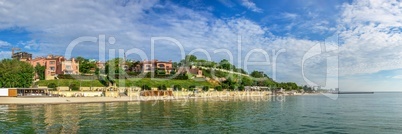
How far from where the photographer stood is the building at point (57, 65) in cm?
8519

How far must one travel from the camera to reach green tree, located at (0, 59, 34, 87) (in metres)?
68.9

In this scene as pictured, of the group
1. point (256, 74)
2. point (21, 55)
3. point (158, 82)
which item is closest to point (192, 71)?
point (158, 82)

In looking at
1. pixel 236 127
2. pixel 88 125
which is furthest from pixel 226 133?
pixel 88 125

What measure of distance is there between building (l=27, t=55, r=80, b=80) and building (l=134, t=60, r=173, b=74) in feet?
82.3

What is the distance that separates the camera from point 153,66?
371 ft

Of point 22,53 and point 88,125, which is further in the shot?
point 22,53

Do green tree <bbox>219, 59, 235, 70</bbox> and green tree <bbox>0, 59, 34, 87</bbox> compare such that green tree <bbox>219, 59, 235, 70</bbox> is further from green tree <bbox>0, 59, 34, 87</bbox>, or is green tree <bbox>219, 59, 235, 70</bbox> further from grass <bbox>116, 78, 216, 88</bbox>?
green tree <bbox>0, 59, 34, 87</bbox>

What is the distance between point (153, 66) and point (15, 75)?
4899 centimetres

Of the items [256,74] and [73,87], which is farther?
[256,74]

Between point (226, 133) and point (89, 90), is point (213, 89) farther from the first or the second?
point (226, 133)

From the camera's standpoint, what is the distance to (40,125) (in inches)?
1057

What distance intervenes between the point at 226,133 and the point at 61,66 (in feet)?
245

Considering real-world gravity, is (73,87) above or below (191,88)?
above

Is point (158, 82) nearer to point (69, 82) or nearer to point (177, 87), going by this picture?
point (177, 87)
